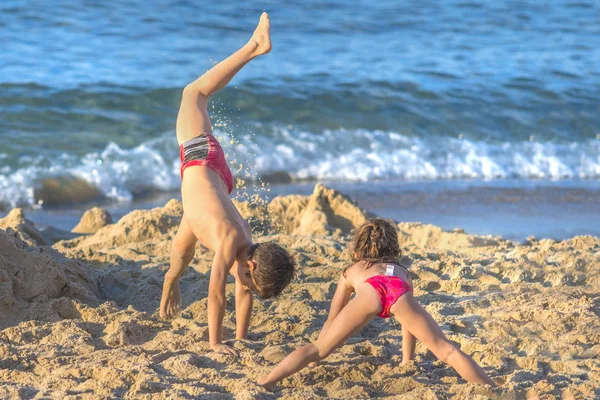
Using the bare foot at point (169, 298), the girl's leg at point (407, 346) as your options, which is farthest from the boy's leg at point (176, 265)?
the girl's leg at point (407, 346)

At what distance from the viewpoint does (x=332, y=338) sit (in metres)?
A: 3.52

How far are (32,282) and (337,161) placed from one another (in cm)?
605

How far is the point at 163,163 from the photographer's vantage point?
9750 millimetres

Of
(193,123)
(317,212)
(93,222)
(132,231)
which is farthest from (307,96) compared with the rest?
(193,123)

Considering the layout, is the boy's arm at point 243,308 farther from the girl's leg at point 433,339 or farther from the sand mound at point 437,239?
the sand mound at point 437,239

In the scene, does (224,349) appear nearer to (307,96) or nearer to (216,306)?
(216,306)

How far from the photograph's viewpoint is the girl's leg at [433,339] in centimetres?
353

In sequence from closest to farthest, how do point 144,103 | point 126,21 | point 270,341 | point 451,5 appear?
point 270,341, point 144,103, point 126,21, point 451,5

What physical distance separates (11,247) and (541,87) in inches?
395

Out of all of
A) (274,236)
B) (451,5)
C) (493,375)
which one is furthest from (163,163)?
(451,5)

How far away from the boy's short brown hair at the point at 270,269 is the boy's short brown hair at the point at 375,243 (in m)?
0.37

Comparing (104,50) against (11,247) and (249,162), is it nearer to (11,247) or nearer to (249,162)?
(249,162)

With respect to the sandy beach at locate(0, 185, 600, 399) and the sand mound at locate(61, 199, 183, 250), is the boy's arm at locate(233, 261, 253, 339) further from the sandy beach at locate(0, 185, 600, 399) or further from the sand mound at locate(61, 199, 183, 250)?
the sand mound at locate(61, 199, 183, 250)

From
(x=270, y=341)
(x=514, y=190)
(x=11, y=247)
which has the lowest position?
(x=514, y=190)
